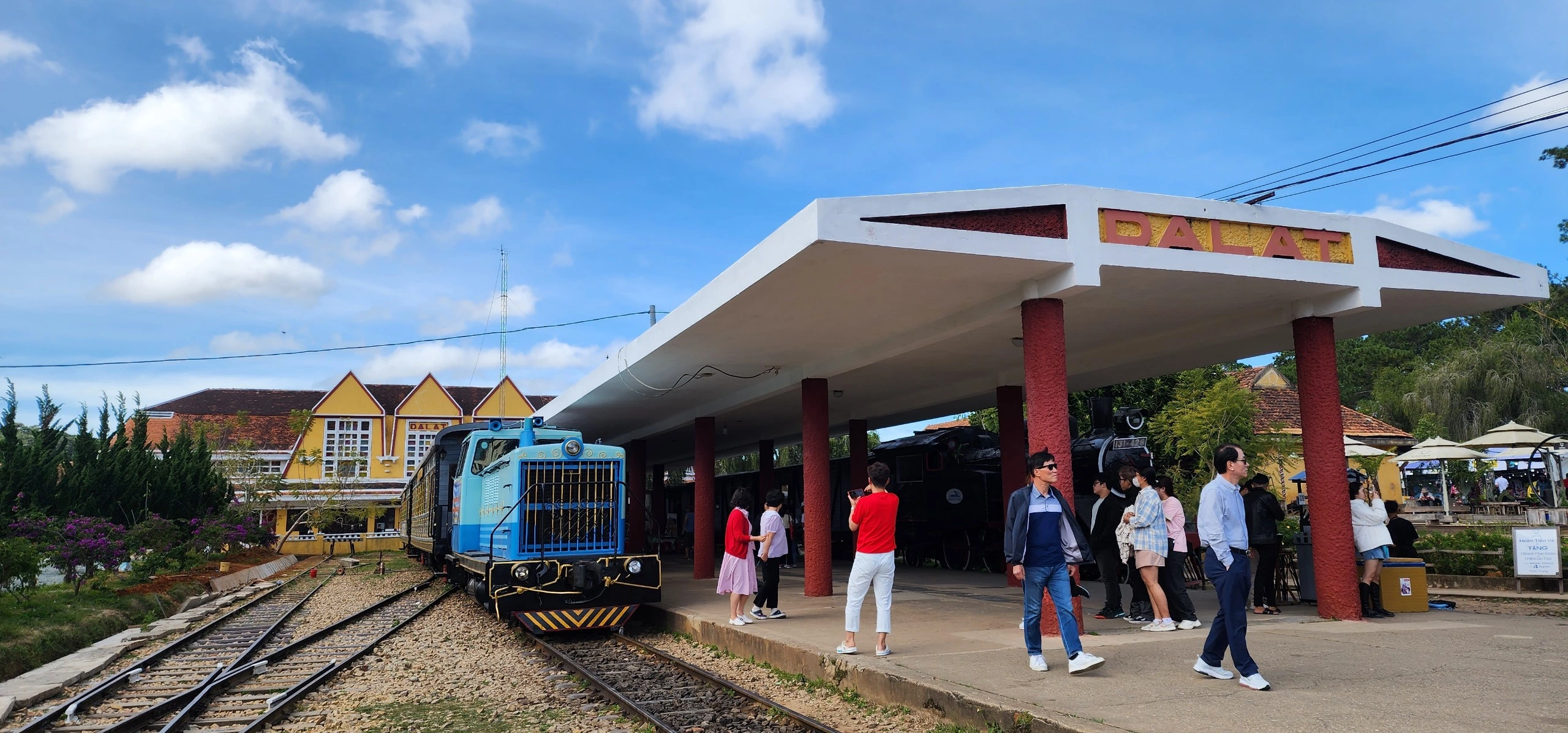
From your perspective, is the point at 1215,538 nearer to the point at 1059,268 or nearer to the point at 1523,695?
the point at 1523,695

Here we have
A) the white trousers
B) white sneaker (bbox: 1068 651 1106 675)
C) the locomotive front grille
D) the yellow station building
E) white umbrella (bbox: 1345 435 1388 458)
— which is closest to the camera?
white sneaker (bbox: 1068 651 1106 675)

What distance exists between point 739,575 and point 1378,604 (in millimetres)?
6473

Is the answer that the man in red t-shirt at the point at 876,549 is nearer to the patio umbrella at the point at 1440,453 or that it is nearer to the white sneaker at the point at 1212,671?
the white sneaker at the point at 1212,671

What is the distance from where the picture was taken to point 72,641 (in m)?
10.4

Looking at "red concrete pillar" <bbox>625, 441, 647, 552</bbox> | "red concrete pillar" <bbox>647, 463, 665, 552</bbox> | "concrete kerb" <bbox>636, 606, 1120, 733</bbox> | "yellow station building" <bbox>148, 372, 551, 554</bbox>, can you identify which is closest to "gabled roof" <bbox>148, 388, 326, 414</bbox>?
"yellow station building" <bbox>148, 372, 551, 554</bbox>

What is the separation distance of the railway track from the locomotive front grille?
123 centimetres

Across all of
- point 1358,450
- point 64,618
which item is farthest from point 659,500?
point 1358,450

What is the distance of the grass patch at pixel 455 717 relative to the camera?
6.22m

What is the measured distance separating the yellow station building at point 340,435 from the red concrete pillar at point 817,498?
922 inches

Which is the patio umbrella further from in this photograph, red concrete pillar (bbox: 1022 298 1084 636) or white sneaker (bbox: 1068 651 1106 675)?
white sneaker (bbox: 1068 651 1106 675)

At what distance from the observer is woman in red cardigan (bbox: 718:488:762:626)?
952 centimetres

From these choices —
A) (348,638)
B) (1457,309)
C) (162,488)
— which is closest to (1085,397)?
(1457,309)

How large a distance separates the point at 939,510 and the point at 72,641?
13.5 metres

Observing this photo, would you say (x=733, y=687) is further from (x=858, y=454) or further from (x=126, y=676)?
(x=858, y=454)
